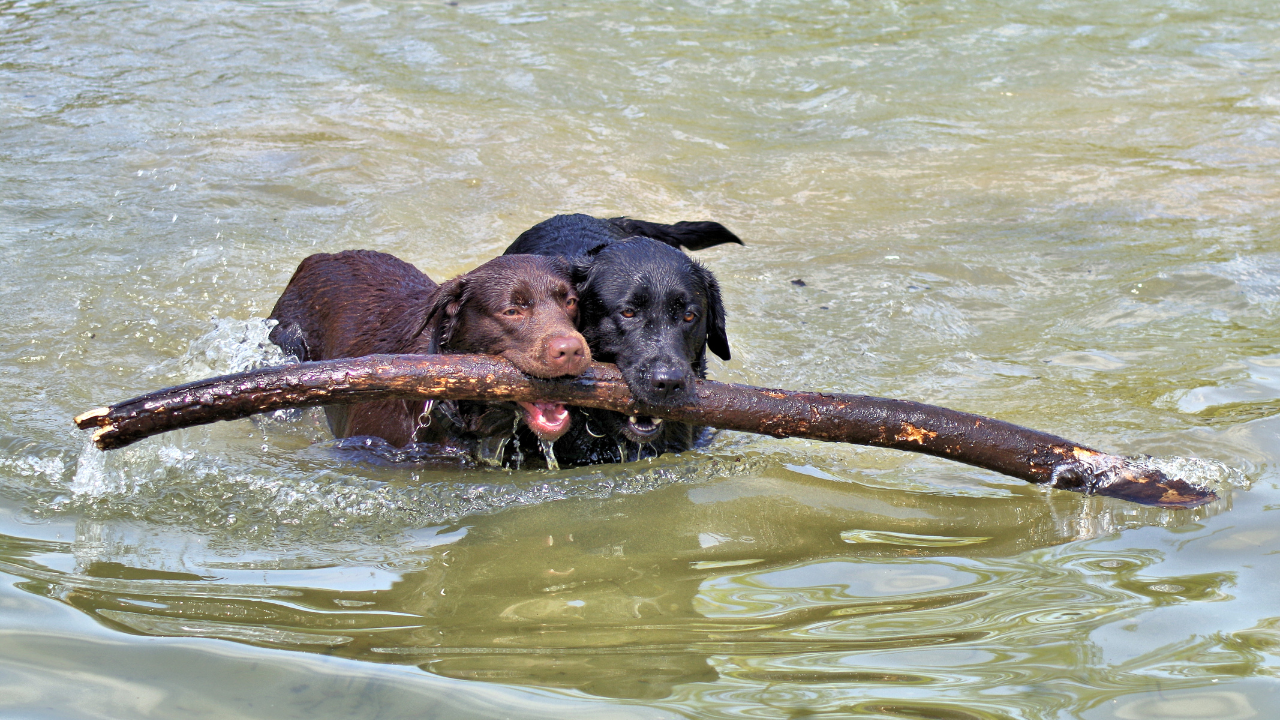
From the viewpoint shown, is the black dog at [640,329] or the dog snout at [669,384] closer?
the dog snout at [669,384]

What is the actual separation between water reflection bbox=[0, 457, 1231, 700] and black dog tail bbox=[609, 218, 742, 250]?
2.62m

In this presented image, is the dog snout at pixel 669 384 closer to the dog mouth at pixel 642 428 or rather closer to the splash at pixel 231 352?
the dog mouth at pixel 642 428

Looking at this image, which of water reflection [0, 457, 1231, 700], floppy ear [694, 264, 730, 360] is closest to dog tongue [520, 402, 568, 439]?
water reflection [0, 457, 1231, 700]

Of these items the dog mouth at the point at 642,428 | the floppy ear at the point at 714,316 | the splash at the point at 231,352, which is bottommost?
the splash at the point at 231,352

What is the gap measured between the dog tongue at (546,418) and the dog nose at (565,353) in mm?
621

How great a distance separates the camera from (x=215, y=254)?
833 centimetres

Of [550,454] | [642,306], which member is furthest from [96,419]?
[642,306]

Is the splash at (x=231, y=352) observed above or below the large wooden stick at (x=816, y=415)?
below

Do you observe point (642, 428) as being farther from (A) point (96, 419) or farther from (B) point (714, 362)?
(A) point (96, 419)

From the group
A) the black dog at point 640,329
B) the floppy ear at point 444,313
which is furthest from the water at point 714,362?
the floppy ear at point 444,313

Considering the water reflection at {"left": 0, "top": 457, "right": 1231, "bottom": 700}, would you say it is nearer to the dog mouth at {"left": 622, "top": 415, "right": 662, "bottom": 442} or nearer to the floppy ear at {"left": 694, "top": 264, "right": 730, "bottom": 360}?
the dog mouth at {"left": 622, "top": 415, "right": 662, "bottom": 442}

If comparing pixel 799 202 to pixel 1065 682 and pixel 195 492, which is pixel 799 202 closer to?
pixel 195 492

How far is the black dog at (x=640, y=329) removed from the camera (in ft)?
16.5

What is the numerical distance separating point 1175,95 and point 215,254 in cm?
957
